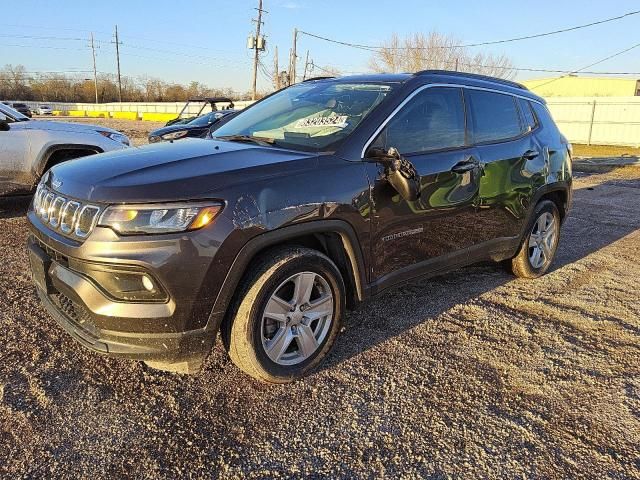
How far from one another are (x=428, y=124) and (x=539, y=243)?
2075 mm

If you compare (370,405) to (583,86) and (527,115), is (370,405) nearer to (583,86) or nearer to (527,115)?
(527,115)

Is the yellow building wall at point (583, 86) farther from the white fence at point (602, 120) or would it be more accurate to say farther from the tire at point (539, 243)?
the tire at point (539, 243)

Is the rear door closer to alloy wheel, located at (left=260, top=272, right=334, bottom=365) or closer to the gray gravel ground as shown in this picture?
the gray gravel ground

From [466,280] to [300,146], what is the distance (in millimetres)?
2427

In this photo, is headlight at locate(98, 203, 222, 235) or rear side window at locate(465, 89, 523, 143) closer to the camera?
headlight at locate(98, 203, 222, 235)

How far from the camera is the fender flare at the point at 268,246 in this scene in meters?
2.52

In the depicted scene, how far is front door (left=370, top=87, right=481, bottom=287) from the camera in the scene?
124 inches

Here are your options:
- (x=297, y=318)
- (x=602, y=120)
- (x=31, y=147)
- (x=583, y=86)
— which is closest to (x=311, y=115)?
(x=297, y=318)

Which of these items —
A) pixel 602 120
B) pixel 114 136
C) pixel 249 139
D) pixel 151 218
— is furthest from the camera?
pixel 602 120

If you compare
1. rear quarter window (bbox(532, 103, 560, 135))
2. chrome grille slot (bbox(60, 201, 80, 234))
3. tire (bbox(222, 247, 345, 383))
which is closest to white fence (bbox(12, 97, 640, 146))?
rear quarter window (bbox(532, 103, 560, 135))

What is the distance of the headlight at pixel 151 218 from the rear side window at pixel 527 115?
3.41m

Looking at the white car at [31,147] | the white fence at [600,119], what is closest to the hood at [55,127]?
the white car at [31,147]

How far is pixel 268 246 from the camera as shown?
268 centimetres

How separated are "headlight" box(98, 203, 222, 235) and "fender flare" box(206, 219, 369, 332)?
0.95 feet
